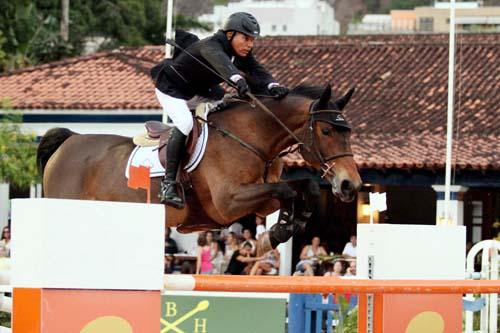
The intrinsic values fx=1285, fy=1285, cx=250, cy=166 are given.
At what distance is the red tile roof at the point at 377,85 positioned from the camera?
22641 millimetres

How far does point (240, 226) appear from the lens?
22.3m

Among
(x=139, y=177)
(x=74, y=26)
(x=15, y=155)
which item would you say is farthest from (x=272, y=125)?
(x=74, y=26)

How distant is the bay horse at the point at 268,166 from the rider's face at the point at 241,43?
0.34 metres

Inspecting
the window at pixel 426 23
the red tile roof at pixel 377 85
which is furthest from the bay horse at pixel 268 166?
the window at pixel 426 23

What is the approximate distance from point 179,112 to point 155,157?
42 cm

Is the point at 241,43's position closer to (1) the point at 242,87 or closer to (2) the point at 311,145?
(1) the point at 242,87

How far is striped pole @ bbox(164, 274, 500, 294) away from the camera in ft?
16.3

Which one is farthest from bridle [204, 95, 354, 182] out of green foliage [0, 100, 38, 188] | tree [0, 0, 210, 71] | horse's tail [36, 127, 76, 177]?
tree [0, 0, 210, 71]

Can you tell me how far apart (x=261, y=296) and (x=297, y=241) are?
50.0ft

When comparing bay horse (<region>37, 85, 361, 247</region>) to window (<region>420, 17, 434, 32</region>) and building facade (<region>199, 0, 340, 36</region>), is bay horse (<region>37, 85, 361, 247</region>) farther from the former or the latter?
window (<region>420, 17, 434, 32</region>)

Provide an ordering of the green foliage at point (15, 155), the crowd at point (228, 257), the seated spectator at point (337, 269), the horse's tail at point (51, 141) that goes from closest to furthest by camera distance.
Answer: the horse's tail at point (51, 141) → the seated spectator at point (337, 269) → the crowd at point (228, 257) → the green foliage at point (15, 155)

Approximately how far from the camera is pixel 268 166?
26.7ft

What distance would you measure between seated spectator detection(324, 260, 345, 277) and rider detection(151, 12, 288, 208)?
8377 millimetres

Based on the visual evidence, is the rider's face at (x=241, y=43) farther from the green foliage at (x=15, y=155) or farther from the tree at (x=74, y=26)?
the tree at (x=74, y=26)
